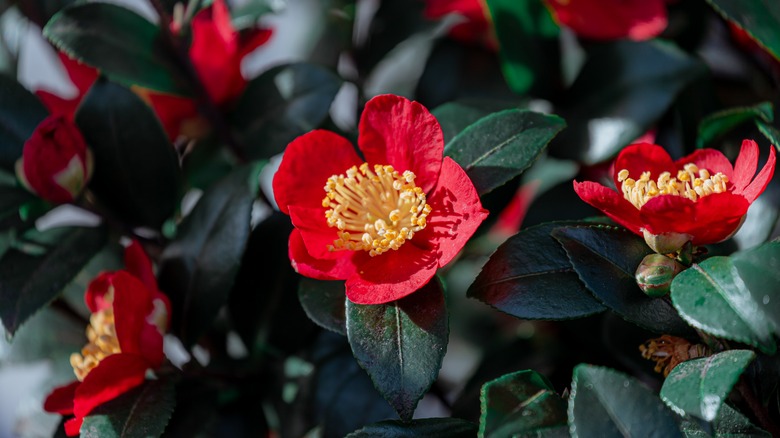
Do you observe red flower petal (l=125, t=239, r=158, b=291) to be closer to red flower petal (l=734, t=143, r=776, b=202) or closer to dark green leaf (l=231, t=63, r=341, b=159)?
dark green leaf (l=231, t=63, r=341, b=159)

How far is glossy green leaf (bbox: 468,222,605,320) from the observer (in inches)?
18.9

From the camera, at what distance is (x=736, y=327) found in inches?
16.0

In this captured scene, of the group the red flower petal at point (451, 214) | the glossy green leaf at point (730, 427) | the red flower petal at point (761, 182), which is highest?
the red flower petal at point (761, 182)

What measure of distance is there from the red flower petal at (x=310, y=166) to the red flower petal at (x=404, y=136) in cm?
2

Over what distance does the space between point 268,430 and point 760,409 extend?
0.41m

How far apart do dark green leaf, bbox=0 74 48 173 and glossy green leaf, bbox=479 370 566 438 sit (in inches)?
18.5

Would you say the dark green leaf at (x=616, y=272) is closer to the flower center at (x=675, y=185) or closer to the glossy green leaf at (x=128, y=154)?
the flower center at (x=675, y=185)

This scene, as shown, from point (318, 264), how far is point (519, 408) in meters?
0.16

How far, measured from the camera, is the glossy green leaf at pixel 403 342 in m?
0.47

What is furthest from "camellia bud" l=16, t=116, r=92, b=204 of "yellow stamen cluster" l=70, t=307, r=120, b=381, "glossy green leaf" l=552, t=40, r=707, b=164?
"glossy green leaf" l=552, t=40, r=707, b=164

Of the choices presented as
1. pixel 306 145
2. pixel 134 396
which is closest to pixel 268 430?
pixel 134 396

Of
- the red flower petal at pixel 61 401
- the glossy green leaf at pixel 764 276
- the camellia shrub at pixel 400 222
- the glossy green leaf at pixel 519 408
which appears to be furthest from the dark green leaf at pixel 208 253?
the glossy green leaf at pixel 764 276

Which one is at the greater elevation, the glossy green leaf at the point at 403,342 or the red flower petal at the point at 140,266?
the glossy green leaf at the point at 403,342

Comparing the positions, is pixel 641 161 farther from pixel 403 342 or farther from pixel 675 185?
pixel 403 342
